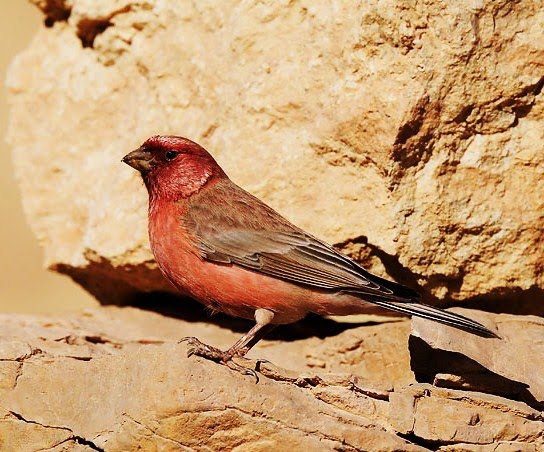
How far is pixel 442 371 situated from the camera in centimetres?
617

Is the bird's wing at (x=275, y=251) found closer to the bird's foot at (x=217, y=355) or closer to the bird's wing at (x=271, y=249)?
the bird's wing at (x=271, y=249)

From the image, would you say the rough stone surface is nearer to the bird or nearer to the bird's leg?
the bird's leg

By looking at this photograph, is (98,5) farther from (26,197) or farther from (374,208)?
(374,208)

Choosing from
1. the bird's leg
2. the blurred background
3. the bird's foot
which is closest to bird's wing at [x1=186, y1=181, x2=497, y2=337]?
the bird's leg

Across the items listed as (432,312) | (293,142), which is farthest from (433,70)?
(432,312)

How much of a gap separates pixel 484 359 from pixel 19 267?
23.4 feet

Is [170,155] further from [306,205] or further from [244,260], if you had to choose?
[306,205]

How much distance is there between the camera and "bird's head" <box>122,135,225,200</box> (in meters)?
6.86

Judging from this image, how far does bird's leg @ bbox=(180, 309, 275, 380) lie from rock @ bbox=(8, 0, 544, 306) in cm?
103

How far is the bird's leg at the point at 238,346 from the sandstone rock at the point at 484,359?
0.91 m

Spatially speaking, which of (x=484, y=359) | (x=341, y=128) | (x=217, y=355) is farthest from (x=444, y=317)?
(x=341, y=128)

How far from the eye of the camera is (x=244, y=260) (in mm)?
6457

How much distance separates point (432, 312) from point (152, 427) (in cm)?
176

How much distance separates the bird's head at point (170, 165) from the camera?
6863mm
